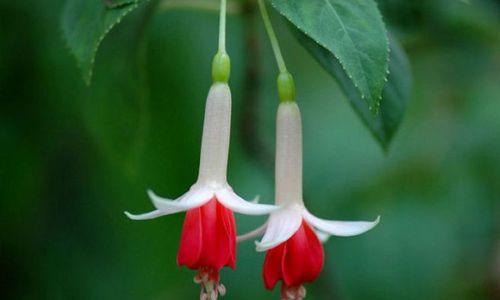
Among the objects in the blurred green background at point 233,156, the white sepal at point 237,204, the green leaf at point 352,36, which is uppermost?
the green leaf at point 352,36

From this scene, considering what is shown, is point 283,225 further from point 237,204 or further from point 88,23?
point 88,23

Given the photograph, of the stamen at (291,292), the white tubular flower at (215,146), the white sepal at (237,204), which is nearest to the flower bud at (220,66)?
the white tubular flower at (215,146)

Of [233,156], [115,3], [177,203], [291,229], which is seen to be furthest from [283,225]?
[233,156]

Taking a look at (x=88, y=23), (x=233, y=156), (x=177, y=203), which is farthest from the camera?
(x=233, y=156)

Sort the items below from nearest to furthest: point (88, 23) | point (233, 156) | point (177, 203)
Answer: point (177, 203)
point (88, 23)
point (233, 156)

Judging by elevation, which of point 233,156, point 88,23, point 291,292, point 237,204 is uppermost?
point 88,23

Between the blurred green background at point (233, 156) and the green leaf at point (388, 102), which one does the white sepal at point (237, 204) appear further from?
the blurred green background at point (233, 156)

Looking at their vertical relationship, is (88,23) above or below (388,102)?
above
